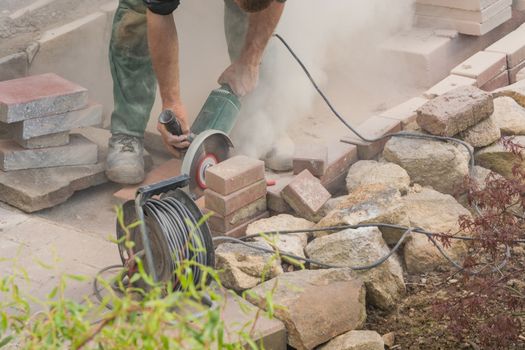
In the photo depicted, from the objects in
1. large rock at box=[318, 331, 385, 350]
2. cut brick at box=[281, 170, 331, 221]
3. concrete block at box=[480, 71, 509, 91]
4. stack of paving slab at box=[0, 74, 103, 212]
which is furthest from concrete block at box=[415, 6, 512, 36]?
large rock at box=[318, 331, 385, 350]

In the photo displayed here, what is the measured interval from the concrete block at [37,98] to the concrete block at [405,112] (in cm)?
208

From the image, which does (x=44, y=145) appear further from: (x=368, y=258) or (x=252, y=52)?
(x=368, y=258)

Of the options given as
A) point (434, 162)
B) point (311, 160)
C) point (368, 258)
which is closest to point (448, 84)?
point (434, 162)

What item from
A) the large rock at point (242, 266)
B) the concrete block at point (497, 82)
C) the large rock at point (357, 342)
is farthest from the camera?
the concrete block at point (497, 82)

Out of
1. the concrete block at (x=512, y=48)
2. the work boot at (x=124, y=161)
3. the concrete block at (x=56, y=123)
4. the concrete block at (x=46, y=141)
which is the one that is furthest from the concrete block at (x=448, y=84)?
the concrete block at (x=46, y=141)

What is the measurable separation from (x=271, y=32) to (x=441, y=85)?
5.30 feet

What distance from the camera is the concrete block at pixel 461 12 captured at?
7383 mm

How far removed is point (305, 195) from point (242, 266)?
0.85m

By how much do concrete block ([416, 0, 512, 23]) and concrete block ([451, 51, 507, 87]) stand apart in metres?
0.34

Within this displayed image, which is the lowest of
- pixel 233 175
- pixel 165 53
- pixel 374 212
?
pixel 374 212

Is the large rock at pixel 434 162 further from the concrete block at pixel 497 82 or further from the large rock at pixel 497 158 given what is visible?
the concrete block at pixel 497 82

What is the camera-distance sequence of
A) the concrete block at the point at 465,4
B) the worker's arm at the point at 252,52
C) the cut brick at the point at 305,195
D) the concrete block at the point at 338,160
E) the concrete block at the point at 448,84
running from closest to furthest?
the cut brick at the point at 305,195 → the worker's arm at the point at 252,52 → the concrete block at the point at 338,160 → the concrete block at the point at 448,84 → the concrete block at the point at 465,4

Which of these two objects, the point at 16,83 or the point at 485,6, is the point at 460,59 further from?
the point at 16,83

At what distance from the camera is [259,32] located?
571cm
